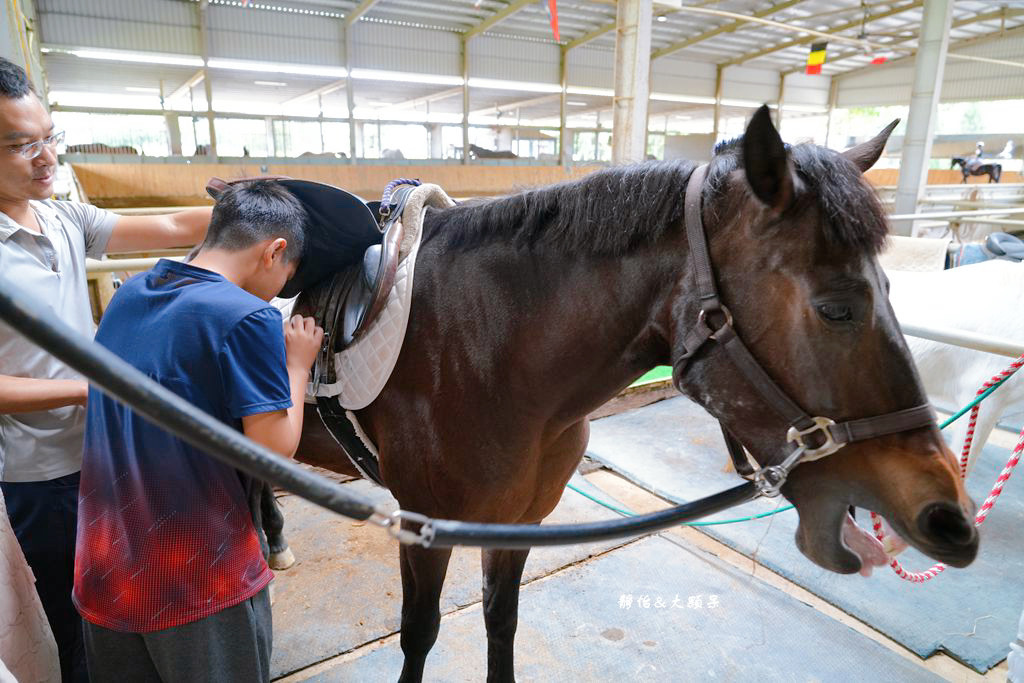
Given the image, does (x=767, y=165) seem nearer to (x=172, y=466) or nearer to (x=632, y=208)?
(x=632, y=208)

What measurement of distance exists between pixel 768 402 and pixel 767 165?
1.29ft

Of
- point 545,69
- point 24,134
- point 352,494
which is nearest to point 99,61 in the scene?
point 545,69

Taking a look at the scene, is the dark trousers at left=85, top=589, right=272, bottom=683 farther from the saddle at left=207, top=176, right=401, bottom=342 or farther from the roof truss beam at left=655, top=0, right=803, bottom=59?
the roof truss beam at left=655, top=0, right=803, bottom=59

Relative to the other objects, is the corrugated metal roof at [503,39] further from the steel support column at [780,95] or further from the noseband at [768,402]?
the noseband at [768,402]

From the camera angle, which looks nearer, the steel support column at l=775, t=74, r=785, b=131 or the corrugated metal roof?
the corrugated metal roof

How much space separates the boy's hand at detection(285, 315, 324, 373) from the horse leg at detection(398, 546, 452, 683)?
2.08 ft

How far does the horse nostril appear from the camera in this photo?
88 centimetres

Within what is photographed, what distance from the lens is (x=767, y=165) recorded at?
3.05ft

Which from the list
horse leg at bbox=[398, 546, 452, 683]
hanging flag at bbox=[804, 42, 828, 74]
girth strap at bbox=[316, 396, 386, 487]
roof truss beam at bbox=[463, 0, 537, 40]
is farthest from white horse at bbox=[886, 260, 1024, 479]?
roof truss beam at bbox=[463, 0, 537, 40]

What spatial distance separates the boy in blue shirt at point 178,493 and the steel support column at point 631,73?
6.81 m

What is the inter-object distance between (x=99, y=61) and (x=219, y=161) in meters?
5.68

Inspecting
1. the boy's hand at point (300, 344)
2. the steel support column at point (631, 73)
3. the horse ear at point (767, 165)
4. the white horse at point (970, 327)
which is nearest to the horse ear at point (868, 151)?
the horse ear at point (767, 165)

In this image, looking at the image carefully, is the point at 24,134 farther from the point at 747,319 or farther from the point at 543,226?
the point at 747,319

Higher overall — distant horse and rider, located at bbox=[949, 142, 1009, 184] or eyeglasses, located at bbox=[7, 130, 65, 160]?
distant horse and rider, located at bbox=[949, 142, 1009, 184]
